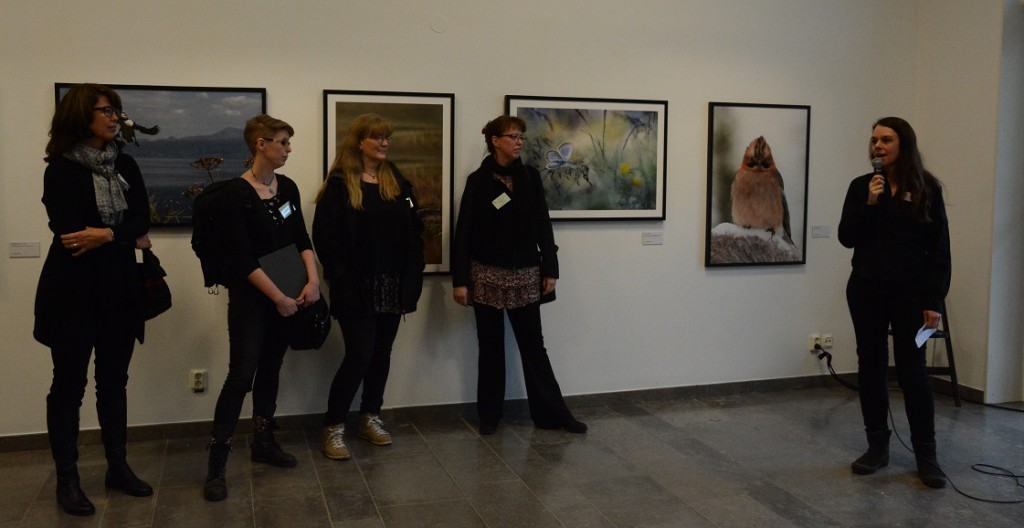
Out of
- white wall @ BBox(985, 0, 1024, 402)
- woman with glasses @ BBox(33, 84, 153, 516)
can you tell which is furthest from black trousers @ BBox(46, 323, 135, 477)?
white wall @ BBox(985, 0, 1024, 402)

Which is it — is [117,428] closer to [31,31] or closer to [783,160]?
[31,31]

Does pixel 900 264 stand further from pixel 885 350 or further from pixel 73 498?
pixel 73 498

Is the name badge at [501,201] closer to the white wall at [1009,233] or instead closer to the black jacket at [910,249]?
the black jacket at [910,249]

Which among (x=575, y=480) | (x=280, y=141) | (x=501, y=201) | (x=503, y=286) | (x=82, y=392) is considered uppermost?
(x=280, y=141)

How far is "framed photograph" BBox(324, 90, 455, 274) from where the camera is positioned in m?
4.90

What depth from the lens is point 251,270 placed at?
155 inches

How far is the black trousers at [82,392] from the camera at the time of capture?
3611 mm

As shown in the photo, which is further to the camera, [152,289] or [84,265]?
[152,289]

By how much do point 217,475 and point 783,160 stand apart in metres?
3.92

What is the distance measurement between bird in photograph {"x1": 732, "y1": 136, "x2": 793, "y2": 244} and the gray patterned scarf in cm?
364

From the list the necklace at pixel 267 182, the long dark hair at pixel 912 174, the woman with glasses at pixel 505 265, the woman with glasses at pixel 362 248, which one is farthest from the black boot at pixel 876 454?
the necklace at pixel 267 182

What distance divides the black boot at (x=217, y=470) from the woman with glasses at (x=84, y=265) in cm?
46

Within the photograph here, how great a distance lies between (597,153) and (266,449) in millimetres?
2512

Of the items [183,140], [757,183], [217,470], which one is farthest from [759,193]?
[217,470]
